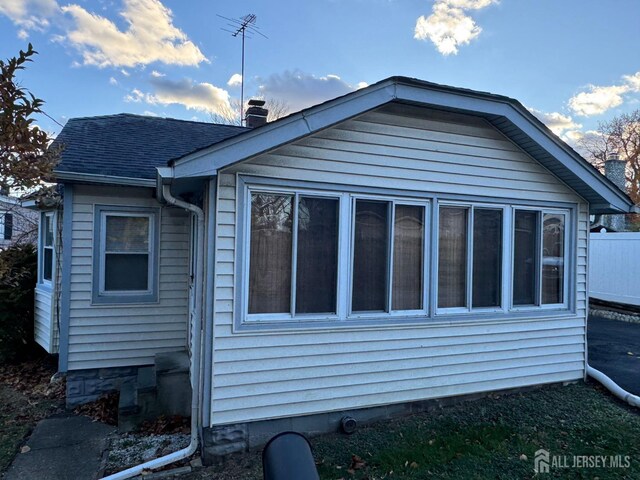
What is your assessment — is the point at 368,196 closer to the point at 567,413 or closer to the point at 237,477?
the point at 237,477

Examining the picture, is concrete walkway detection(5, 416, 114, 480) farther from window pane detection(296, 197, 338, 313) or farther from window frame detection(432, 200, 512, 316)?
window frame detection(432, 200, 512, 316)

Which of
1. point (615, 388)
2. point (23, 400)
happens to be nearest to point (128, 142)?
point (23, 400)

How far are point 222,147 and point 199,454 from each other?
3076mm

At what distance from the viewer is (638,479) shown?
354 centimetres

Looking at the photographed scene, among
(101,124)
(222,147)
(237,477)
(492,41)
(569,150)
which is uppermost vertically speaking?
(492,41)

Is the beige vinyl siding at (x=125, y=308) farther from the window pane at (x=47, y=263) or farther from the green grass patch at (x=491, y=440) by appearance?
the green grass patch at (x=491, y=440)

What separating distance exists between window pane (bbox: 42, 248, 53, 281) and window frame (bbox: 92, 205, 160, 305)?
112 cm

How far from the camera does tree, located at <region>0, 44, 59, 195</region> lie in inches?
110

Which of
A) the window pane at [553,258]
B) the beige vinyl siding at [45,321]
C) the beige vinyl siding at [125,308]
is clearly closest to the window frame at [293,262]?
the beige vinyl siding at [125,308]

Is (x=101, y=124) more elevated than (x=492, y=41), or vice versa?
(x=492, y=41)

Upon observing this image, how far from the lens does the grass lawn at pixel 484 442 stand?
12.1 feet

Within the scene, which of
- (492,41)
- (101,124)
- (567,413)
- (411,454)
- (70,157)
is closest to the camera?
(411,454)

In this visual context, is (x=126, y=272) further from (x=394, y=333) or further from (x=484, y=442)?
(x=484, y=442)

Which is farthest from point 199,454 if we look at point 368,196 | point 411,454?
point 368,196
